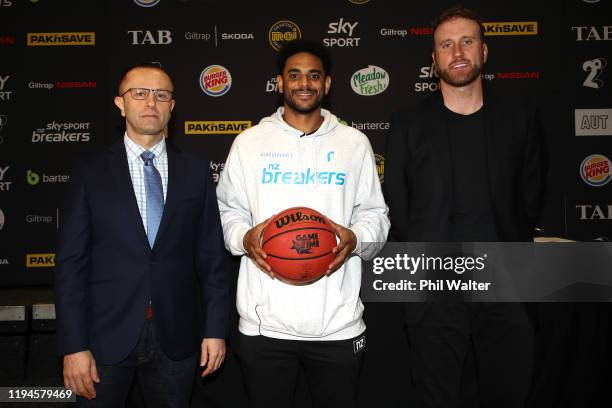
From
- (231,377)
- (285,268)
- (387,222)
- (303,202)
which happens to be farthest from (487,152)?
(231,377)

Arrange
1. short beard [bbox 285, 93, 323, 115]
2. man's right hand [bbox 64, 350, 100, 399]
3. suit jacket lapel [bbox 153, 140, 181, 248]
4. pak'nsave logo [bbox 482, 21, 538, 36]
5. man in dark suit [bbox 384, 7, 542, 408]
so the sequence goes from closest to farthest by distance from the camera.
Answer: man's right hand [bbox 64, 350, 100, 399], suit jacket lapel [bbox 153, 140, 181, 248], man in dark suit [bbox 384, 7, 542, 408], short beard [bbox 285, 93, 323, 115], pak'nsave logo [bbox 482, 21, 538, 36]

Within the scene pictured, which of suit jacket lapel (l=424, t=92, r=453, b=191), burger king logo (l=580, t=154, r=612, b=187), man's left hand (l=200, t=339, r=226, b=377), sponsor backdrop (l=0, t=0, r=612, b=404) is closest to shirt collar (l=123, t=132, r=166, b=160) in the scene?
man's left hand (l=200, t=339, r=226, b=377)

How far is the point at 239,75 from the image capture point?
4.11 m

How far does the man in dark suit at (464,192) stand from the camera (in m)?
1.72

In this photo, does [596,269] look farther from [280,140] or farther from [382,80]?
[382,80]

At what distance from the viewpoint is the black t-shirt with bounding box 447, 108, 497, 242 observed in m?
1.72

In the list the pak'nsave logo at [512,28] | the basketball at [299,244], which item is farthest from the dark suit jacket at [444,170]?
the pak'nsave logo at [512,28]

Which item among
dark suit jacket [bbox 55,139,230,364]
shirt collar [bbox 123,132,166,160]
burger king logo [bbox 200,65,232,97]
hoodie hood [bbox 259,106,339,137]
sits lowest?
dark suit jacket [bbox 55,139,230,364]

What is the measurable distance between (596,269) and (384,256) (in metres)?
0.84

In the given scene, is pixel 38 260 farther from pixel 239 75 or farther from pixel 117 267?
pixel 117 267

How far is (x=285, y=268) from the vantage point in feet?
5.34

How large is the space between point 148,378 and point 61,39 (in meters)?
3.50

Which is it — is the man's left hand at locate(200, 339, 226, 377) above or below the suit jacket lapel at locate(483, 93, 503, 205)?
below

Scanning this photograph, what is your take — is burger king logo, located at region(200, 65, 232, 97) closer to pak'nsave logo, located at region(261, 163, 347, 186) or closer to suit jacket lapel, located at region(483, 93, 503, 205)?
pak'nsave logo, located at region(261, 163, 347, 186)
